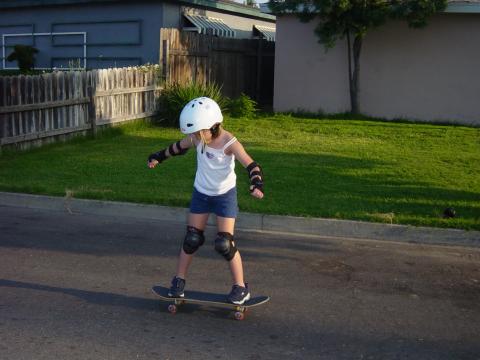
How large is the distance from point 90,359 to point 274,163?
278 inches

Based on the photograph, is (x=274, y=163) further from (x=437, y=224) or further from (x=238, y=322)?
(x=238, y=322)

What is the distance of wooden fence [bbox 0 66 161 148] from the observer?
11.6m

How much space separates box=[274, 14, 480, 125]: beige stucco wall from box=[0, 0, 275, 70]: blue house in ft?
9.36

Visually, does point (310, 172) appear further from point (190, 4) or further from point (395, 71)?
point (190, 4)

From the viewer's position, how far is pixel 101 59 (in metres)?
21.1

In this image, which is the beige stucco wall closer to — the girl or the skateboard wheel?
the girl

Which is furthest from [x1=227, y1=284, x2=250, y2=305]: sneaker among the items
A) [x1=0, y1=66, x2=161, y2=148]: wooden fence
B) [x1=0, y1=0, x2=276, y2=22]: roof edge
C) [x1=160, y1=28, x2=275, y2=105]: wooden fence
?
[x1=0, y1=0, x2=276, y2=22]: roof edge

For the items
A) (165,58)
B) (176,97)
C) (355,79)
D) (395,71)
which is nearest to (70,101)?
(176,97)

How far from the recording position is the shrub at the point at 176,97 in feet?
51.1

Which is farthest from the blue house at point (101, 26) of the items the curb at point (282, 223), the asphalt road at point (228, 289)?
the asphalt road at point (228, 289)

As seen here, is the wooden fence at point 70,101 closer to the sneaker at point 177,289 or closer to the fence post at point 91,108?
the fence post at point 91,108

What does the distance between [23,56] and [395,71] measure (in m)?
12.0

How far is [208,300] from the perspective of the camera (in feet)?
16.5

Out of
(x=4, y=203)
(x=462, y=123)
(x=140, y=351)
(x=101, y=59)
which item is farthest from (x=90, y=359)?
(x=101, y=59)
